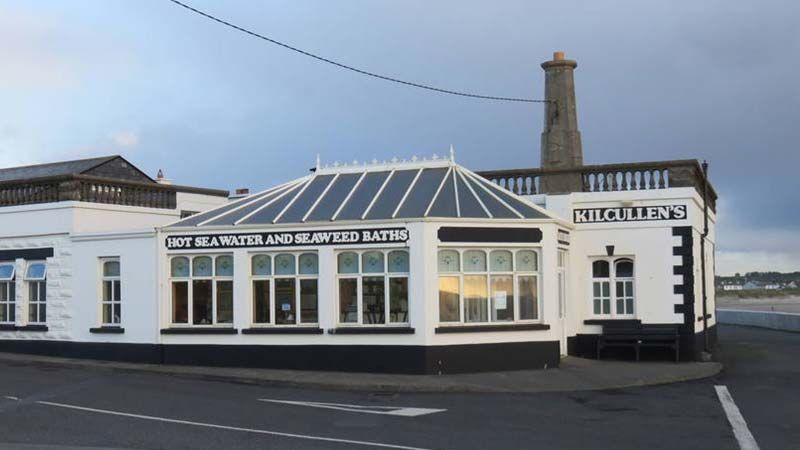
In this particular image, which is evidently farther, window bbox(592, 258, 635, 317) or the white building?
window bbox(592, 258, 635, 317)

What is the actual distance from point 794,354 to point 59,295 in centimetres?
2017

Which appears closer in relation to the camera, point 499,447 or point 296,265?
point 499,447

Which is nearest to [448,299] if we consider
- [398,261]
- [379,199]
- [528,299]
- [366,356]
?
[398,261]

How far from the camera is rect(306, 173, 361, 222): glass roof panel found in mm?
21234

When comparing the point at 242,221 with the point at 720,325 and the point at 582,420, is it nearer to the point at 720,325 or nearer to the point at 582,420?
the point at 582,420

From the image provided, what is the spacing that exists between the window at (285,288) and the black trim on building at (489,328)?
125 inches

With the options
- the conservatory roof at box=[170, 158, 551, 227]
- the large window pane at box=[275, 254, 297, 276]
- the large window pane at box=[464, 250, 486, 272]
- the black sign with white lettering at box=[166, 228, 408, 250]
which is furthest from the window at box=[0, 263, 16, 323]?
the large window pane at box=[464, 250, 486, 272]

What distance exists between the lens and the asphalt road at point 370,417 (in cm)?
1153

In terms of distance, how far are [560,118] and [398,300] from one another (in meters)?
8.60

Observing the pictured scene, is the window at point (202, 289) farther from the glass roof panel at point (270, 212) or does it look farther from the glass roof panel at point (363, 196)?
the glass roof panel at point (363, 196)

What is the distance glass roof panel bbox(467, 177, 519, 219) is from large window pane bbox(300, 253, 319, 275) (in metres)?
4.16

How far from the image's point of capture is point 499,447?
11.1 meters

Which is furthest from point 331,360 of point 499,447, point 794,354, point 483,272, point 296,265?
Answer: point 794,354

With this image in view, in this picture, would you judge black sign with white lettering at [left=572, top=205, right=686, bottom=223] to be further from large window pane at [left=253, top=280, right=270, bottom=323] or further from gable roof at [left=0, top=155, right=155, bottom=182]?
gable roof at [left=0, top=155, right=155, bottom=182]
